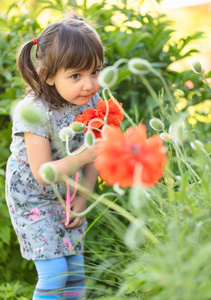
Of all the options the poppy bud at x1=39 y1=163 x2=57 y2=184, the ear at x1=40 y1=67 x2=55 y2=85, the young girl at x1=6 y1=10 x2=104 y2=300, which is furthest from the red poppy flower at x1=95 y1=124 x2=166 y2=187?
the ear at x1=40 y1=67 x2=55 y2=85

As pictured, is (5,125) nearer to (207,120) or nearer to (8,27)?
(8,27)

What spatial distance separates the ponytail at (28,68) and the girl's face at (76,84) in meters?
0.12

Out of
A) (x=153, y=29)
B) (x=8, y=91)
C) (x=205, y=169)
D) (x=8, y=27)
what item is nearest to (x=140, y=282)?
(x=205, y=169)

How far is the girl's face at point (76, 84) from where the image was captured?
55.6 inches

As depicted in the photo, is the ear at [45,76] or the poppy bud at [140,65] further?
the ear at [45,76]

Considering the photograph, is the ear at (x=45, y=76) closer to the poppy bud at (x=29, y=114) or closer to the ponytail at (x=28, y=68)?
the ponytail at (x=28, y=68)

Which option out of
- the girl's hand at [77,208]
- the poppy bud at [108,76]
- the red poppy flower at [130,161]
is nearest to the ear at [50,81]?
the girl's hand at [77,208]

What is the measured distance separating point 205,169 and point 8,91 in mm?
1450

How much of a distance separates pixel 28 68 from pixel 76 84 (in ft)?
0.86

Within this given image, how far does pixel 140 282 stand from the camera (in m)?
0.87

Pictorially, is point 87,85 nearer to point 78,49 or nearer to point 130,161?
point 78,49

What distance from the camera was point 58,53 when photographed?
4.67 ft

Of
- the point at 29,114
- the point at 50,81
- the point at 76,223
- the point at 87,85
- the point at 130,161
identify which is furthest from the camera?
the point at 76,223

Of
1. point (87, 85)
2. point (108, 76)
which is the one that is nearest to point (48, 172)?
point (108, 76)
